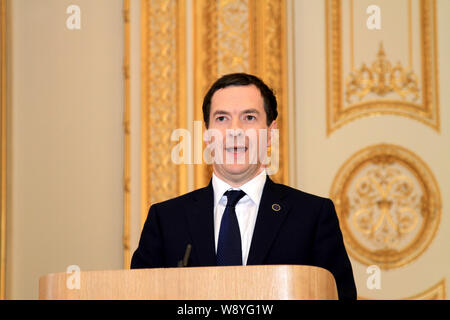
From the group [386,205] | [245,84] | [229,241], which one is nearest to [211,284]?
[229,241]

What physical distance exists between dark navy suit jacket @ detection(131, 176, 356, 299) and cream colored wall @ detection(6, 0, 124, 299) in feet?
4.68

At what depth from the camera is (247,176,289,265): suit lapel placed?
2.12 meters

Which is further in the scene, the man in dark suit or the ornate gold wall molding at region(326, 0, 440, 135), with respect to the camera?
the ornate gold wall molding at region(326, 0, 440, 135)

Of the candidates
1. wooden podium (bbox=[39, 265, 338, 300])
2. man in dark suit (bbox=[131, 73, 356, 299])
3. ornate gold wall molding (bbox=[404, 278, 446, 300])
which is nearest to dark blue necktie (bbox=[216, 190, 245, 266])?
man in dark suit (bbox=[131, 73, 356, 299])

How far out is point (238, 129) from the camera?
233 centimetres

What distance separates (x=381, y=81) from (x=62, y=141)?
175cm

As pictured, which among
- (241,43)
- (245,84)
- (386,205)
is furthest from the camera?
(241,43)

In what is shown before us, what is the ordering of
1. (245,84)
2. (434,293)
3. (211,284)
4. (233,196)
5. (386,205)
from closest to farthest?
(211,284), (233,196), (245,84), (434,293), (386,205)

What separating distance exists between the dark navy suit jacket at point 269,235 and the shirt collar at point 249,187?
0.8 inches

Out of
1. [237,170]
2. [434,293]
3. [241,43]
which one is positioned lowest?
[434,293]

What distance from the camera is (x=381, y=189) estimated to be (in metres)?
3.71

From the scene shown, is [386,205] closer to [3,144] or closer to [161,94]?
[161,94]

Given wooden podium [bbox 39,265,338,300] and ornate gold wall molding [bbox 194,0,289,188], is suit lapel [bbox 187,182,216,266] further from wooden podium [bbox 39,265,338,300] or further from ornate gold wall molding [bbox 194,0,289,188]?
ornate gold wall molding [bbox 194,0,289,188]

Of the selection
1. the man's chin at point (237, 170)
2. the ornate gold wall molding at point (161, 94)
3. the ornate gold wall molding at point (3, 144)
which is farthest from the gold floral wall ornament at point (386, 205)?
the ornate gold wall molding at point (3, 144)
